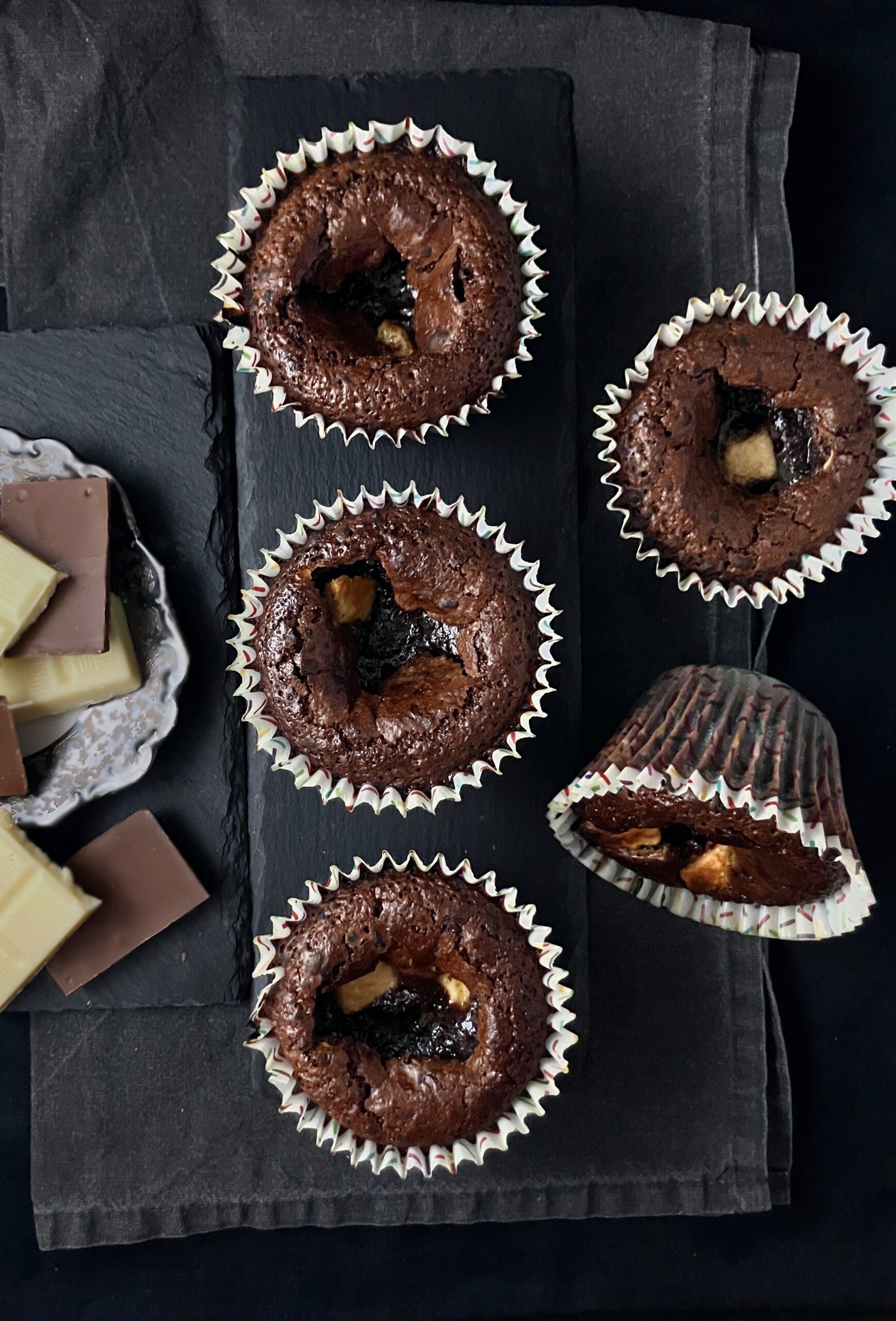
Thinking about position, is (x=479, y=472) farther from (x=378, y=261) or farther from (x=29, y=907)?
(x=29, y=907)

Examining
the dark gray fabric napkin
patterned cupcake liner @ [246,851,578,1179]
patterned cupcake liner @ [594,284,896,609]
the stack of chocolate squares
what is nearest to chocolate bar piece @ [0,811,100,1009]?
the stack of chocolate squares

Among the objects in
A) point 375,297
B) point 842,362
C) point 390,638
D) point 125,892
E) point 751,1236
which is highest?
point 375,297

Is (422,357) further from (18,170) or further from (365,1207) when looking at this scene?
(365,1207)

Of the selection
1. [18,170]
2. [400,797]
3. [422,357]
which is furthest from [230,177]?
[400,797]

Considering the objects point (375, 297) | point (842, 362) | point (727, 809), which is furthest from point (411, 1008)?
point (842, 362)

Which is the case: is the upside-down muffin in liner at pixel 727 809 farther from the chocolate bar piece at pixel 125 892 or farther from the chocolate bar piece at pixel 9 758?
the chocolate bar piece at pixel 9 758

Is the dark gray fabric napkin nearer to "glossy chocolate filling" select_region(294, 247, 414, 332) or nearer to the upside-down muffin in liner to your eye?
the upside-down muffin in liner
